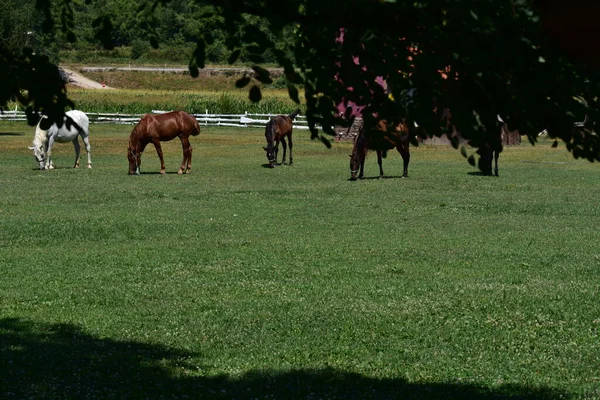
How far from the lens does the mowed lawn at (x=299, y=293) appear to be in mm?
8586

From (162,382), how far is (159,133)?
25161 mm

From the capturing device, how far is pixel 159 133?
3306 cm

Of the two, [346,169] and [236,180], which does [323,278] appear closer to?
[236,180]

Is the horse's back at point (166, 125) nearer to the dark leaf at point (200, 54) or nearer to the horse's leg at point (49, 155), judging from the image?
the horse's leg at point (49, 155)

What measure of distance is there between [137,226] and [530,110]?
564 inches

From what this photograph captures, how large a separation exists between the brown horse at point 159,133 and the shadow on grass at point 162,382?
74.8 ft

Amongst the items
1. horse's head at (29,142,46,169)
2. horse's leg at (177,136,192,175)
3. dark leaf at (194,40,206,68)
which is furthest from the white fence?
dark leaf at (194,40,206,68)

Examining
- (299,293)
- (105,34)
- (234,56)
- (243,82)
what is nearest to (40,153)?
(299,293)

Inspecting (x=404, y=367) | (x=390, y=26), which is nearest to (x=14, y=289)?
(x=404, y=367)

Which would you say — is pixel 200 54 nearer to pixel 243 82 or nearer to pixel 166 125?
pixel 243 82

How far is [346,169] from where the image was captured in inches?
1374

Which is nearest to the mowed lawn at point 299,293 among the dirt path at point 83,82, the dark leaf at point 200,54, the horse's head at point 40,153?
the dark leaf at point 200,54

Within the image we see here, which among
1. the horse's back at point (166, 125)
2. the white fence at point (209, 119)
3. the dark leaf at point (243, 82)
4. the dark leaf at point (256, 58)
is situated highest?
the dark leaf at point (256, 58)

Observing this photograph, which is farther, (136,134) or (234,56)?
(136,134)
